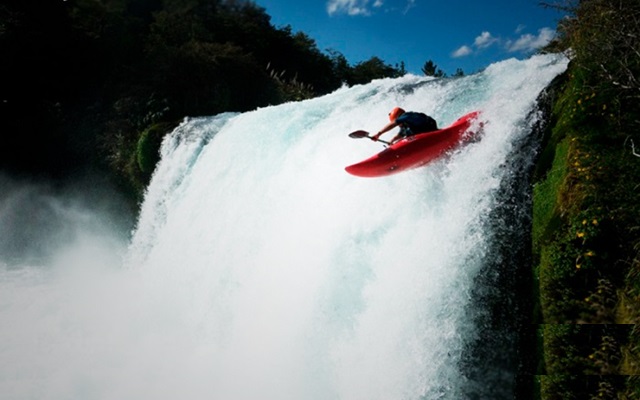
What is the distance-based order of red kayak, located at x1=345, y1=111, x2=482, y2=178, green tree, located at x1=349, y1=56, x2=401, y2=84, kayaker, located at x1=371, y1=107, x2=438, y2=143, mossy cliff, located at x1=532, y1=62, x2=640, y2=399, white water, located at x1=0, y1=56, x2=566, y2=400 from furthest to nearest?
green tree, located at x1=349, y1=56, x2=401, y2=84 → kayaker, located at x1=371, y1=107, x2=438, y2=143 → red kayak, located at x1=345, y1=111, x2=482, y2=178 → white water, located at x1=0, y1=56, x2=566, y2=400 → mossy cliff, located at x1=532, y1=62, x2=640, y2=399

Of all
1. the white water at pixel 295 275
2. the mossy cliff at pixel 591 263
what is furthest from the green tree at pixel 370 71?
the mossy cliff at pixel 591 263

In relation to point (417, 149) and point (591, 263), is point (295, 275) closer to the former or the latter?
point (417, 149)

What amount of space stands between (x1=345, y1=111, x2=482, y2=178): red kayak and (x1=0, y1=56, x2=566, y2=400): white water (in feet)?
0.63

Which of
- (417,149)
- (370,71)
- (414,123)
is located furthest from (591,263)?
(370,71)

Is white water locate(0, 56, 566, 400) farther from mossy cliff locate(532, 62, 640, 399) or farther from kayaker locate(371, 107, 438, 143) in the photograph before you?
mossy cliff locate(532, 62, 640, 399)

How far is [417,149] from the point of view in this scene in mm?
5379

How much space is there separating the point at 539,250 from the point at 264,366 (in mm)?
4179

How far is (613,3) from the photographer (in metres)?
4.96

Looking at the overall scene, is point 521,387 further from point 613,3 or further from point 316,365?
point 613,3

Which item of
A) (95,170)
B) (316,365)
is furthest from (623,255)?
(95,170)

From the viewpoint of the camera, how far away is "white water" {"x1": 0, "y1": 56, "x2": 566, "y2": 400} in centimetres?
468

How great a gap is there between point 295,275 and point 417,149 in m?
2.64

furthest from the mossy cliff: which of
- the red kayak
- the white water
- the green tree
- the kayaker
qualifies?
the green tree

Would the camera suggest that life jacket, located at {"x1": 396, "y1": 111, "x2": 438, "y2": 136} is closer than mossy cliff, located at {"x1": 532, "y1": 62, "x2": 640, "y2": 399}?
No
